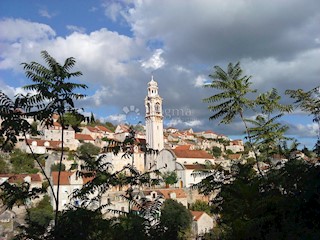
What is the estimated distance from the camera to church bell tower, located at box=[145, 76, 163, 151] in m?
83.8

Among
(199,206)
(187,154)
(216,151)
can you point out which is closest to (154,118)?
(187,154)

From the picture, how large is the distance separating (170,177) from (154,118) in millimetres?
23622

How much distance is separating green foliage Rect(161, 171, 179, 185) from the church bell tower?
58.5 feet

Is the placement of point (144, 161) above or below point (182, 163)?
above

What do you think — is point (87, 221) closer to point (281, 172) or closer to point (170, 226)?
point (170, 226)

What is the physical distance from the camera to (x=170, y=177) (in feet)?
210

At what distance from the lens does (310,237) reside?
5.18m

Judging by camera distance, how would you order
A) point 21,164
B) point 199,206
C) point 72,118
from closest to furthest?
1. point 72,118
2. point 199,206
3. point 21,164

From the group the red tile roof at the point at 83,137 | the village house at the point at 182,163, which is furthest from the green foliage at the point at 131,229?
the red tile roof at the point at 83,137

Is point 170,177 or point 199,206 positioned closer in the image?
point 199,206

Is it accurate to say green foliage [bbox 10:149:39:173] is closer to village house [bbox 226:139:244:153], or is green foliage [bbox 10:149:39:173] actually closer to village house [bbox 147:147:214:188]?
village house [bbox 147:147:214:188]

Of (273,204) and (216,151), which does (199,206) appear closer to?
(273,204)

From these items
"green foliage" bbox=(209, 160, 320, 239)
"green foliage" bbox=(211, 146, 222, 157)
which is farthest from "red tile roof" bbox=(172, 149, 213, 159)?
"green foliage" bbox=(209, 160, 320, 239)

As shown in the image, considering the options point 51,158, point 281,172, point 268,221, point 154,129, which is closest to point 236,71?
point 281,172
